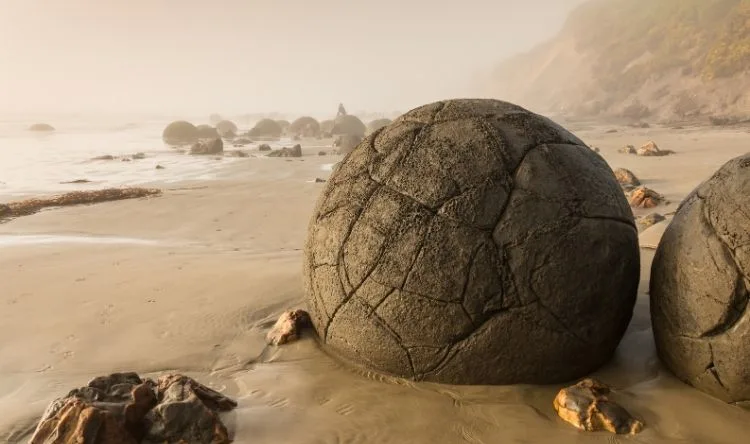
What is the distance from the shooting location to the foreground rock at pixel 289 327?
14.6 ft

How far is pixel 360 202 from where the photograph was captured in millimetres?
3664

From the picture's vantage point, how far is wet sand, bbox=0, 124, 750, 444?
317 cm

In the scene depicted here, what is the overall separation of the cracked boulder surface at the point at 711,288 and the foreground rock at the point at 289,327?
2752 mm

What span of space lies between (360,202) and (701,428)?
2.47 metres

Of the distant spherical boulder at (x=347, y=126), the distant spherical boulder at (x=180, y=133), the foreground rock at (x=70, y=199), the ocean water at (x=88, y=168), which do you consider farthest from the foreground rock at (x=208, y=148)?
the distant spherical boulder at (x=347, y=126)

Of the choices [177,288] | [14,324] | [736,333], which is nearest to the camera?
[736,333]

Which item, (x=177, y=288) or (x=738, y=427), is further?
(x=177, y=288)

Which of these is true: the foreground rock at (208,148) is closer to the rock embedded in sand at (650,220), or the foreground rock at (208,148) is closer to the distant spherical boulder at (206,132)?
the distant spherical boulder at (206,132)

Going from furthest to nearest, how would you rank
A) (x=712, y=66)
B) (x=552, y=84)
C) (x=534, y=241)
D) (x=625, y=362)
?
(x=552, y=84)
(x=712, y=66)
(x=625, y=362)
(x=534, y=241)

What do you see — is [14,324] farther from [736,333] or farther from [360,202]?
[736,333]

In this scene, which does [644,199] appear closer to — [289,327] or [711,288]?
[711,288]

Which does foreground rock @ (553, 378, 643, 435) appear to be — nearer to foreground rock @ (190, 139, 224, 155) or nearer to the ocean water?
the ocean water

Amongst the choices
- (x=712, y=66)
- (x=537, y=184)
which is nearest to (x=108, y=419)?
(x=537, y=184)

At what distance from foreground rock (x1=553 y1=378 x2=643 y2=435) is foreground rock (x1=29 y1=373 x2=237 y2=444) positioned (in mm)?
2034
